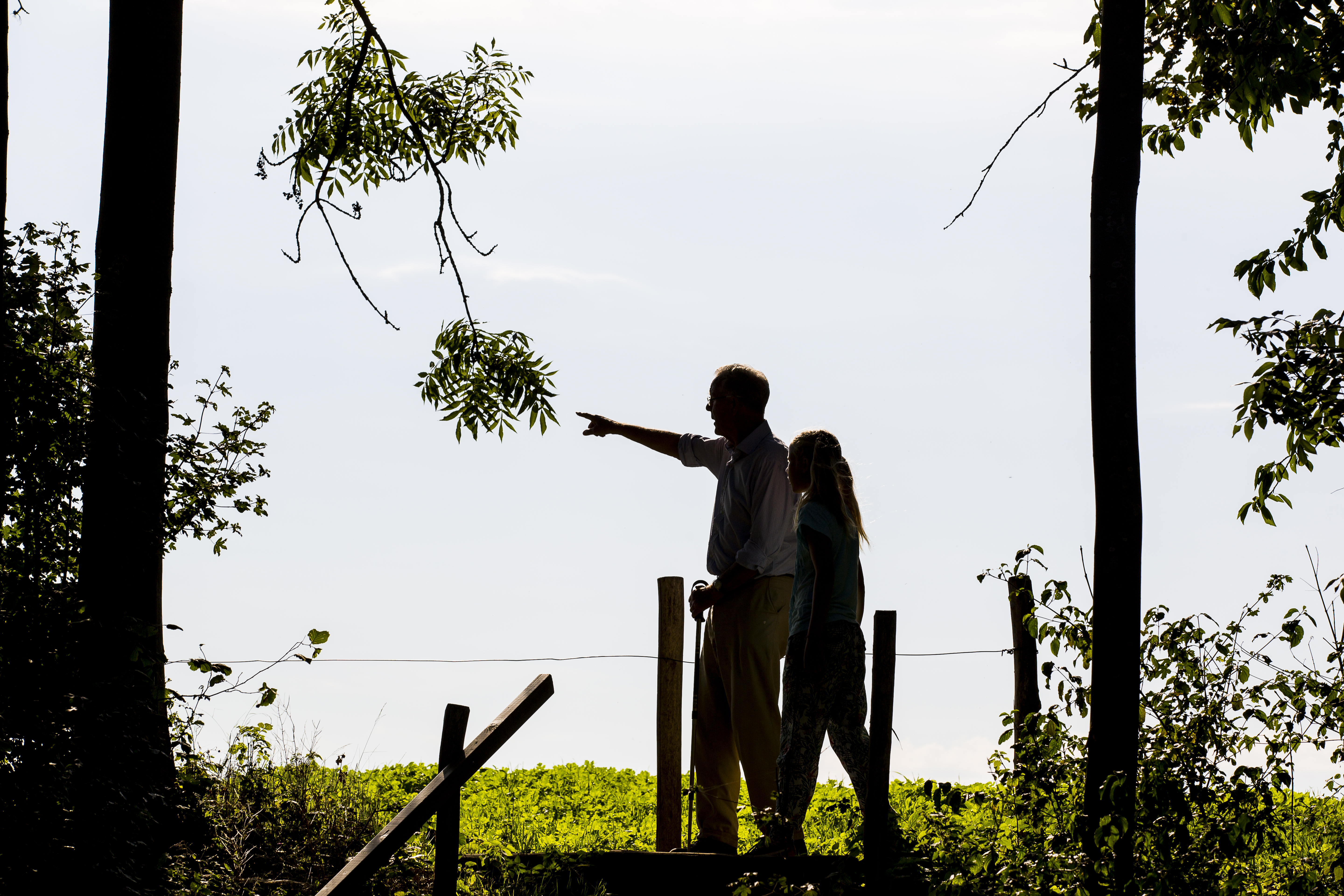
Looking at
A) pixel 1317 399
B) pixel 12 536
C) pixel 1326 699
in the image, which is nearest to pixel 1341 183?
pixel 1317 399

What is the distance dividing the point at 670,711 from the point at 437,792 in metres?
1.95

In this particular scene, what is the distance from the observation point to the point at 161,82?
20.0 feet

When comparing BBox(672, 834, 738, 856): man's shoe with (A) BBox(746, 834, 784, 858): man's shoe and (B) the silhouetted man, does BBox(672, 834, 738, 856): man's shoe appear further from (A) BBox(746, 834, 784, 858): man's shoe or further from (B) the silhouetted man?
(A) BBox(746, 834, 784, 858): man's shoe

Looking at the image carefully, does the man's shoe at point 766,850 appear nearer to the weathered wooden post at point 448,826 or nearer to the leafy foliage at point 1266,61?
the weathered wooden post at point 448,826

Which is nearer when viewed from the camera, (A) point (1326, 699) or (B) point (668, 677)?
(A) point (1326, 699)

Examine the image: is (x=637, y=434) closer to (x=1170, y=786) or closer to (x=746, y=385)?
(x=746, y=385)

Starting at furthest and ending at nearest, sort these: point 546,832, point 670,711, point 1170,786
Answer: point 546,832
point 670,711
point 1170,786

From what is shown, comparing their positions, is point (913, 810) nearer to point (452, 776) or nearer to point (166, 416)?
point (452, 776)

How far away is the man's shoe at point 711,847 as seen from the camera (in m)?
6.74

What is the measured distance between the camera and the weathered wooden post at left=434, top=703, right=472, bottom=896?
5805 millimetres

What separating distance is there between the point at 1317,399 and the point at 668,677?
12.6 ft

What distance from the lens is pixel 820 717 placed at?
234 inches

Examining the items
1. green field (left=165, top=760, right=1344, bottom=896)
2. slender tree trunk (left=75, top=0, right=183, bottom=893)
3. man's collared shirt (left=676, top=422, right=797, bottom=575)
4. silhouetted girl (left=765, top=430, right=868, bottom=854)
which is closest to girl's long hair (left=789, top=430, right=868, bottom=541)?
silhouetted girl (left=765, top=430, right=868, bottom=854)

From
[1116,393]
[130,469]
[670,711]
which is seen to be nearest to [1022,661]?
[670,711]
